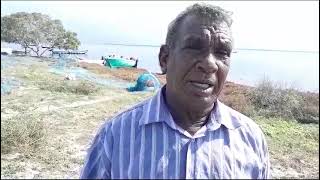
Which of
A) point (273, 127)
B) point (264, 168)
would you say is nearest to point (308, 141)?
point (273, 127)

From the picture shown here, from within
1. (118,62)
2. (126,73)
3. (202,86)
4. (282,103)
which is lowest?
(126,73)

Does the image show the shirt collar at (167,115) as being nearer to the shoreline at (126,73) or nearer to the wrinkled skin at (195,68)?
the wrinkled skin at (195,68)

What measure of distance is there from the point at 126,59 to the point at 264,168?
2251 centimetres

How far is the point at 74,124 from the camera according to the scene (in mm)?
7613

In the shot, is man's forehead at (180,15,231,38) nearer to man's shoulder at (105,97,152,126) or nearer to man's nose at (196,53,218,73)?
man's nose at (196,53,218,73)

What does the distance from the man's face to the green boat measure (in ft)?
69.7

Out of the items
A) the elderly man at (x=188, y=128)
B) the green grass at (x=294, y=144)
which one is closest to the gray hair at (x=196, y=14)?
the elderly man at (x=188, y=128)

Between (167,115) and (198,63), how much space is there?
21 cm

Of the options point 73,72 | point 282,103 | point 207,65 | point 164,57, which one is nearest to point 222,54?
point 207,65

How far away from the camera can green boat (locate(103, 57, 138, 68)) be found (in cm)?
2272

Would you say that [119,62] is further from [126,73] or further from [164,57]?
[164,57]

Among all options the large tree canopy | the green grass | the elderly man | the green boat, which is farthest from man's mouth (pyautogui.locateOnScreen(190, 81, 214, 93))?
the green boat

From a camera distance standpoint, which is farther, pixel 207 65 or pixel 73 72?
pixel 73 72

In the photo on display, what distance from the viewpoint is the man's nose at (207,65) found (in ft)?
4.68
